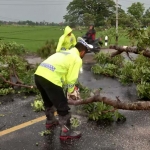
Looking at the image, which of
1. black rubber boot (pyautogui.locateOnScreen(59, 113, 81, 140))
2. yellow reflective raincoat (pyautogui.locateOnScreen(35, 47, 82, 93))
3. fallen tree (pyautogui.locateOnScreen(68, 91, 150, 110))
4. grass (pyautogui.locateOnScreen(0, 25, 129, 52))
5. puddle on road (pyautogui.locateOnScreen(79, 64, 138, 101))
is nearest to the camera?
fallen tree (pyautogui.locateOnScreen(68, 91, 150, 110))

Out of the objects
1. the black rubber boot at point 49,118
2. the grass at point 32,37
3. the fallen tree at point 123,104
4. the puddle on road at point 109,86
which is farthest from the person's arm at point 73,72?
the grass at point 32,37

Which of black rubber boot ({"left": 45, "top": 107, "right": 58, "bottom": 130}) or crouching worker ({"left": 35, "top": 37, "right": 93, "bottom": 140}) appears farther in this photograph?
black rubber boot ({"left": 45, "top": 107, "right": 58, "bottom": 130})

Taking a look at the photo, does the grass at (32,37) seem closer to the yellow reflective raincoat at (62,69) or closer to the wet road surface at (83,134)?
the wet road surface at (83,134)

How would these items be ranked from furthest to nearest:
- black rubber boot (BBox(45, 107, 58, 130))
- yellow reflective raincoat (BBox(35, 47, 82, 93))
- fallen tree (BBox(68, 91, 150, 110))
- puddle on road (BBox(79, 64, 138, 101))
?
1. puddle on road (BBox(79, 64, 138, 101))
2. black rubber boot (BBox(45, 107, 58, 130))
3. yellow reflective raincoat (BBox(35, 47, 82, 93))
4. fallen tree (BBox(68, 91, 150, 110))

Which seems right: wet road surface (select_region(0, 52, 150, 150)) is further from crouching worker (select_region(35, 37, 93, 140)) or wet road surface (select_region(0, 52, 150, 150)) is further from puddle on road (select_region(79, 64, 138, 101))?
puddle on road (select_region(79, 64, 138, 101))

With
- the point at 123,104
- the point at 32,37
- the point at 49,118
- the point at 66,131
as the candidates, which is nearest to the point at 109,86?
the point at 49,118

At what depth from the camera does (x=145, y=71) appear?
296 inches

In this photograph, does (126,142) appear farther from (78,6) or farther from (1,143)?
(78,6)

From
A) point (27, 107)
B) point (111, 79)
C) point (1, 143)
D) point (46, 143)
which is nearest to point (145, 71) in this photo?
point (111, 79)

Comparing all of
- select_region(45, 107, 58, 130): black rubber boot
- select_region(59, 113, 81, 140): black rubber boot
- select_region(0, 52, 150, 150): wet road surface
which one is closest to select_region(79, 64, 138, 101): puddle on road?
select_region(0, 52, 150, 150): wet road surface

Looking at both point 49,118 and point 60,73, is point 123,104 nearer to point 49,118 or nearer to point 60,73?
point 60,73

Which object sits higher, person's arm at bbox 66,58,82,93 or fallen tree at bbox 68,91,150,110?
person's arm at bbox 66,58,82,93

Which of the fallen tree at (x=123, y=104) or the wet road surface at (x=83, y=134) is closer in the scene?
the fallen tree at (x=123, y=104)

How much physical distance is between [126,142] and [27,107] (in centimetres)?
264
